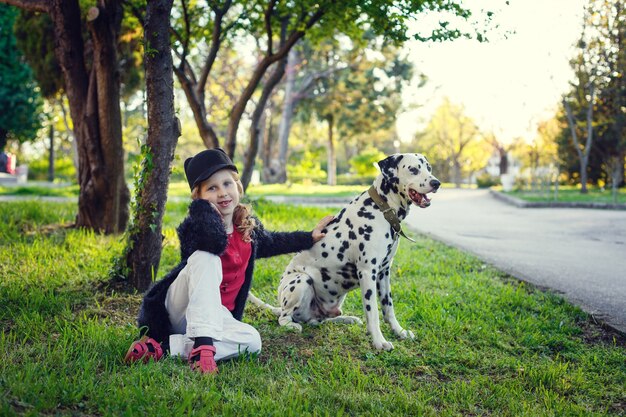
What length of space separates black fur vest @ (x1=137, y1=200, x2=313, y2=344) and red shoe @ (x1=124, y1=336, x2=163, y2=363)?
0.49ft

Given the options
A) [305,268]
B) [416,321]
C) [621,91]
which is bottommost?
[416,321]

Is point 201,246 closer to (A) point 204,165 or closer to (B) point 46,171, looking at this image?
(A) point 204,165

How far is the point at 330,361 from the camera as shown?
411 cm

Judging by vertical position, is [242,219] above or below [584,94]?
below

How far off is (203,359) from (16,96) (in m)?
16.7

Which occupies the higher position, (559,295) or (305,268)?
(305,268)

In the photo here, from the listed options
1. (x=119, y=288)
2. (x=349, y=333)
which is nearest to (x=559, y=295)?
(x=349, y=333)

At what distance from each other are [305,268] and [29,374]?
7.45 ft

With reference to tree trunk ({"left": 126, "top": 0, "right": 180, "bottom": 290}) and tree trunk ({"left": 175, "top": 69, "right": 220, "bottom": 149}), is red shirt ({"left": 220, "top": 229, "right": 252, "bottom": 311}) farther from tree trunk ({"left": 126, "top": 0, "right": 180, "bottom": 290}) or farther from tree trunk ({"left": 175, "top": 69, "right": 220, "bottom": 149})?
tree trunk ({"left": 175, "top": 69, "right": 220, "bottom": 149})

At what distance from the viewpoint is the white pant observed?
3.84 meters

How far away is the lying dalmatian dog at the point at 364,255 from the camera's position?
15.0 feet

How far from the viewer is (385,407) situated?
3322mm

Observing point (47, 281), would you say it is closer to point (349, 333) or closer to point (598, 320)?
point (349, 333)

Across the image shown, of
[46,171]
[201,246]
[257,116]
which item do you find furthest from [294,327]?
[46,171]
